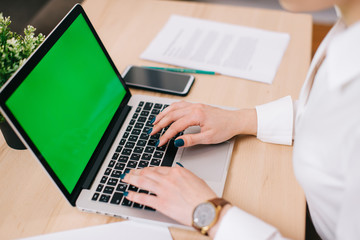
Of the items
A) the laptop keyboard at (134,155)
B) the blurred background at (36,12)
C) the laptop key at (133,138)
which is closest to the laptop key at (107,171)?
the laptop keyboard at (134,155)

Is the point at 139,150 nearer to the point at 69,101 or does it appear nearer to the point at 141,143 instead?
the point at 141,143

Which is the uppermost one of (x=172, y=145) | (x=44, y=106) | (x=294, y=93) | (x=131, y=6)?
(x=44, y=106)

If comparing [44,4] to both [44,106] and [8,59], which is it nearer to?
[8,59]

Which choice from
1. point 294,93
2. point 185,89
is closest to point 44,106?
point 185,89

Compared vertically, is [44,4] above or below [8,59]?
below

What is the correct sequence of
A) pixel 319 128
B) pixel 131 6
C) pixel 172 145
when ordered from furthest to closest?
1. pixel 131 6
2. pixel 172 145
3. pixel 319 128

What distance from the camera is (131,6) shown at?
133 cm

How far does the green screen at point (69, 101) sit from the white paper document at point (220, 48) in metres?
0.29

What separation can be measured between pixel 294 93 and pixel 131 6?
0.75 m

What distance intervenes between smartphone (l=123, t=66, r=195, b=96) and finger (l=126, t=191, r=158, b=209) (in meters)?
0.37

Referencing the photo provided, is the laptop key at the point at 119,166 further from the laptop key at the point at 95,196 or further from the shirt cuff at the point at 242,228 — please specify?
the shirt cuff at the point at 242,228

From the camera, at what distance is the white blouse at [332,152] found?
0.52m

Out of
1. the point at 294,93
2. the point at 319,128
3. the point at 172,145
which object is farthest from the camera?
the point at 294,93

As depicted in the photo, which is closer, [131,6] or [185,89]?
[185,89]
